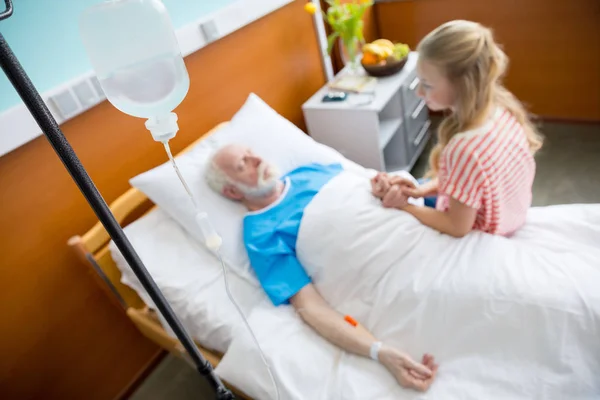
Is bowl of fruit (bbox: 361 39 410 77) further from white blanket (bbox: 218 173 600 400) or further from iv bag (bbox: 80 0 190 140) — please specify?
iv bag (bbox: 80 0 190 140)

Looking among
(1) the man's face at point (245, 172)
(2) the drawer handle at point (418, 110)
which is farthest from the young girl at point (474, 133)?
(2) the drawer handle at point (418, 110)

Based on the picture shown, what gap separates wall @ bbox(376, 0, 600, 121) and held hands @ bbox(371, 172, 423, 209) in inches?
65.6

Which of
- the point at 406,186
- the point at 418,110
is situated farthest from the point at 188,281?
the point at 418,110

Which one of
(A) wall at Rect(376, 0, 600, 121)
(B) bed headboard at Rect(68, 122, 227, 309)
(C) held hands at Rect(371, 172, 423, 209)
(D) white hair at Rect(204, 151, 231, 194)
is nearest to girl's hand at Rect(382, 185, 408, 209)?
(C) held hands at Rect(371, 172, 423, 209)

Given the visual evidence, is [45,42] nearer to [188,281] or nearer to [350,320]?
[188,281]

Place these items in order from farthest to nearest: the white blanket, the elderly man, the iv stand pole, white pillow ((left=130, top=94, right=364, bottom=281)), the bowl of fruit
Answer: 1. the bowl of fruit
2. white pillow ((left=130, top=94, right=364, bottom=281))
3. the elderly man
4. the white blanket
5. the iv stand pole

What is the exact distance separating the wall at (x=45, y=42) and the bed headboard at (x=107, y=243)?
0.42m

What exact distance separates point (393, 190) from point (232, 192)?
551mm

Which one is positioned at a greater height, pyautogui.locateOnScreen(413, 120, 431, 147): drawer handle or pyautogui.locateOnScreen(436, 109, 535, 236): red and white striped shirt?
pyautogui.locateOnScreen(436, 109, 535, 236): red and white striped shirt

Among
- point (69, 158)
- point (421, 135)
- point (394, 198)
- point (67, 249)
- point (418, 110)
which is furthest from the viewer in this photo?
point (421, 135)

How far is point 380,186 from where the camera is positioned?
1.28m

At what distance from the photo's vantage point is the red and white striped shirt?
104 centimetres

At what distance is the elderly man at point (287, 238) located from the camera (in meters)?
1.04

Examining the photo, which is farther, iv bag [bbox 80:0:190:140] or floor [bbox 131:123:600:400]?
floor [bbox 131:123:600:400]
